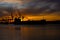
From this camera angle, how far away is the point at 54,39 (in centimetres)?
327

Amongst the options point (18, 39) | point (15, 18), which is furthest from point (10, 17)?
point (18, 39)

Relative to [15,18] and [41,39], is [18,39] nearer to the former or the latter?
[41,39]

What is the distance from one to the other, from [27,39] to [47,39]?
1.09 ft

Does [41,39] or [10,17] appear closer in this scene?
[41,39]

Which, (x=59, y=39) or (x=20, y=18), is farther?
(x=20, y=18)

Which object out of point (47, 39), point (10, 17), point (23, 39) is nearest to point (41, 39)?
point (47, 39)

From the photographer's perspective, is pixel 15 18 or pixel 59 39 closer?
pixel 59 39

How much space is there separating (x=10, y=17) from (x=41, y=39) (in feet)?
18.0

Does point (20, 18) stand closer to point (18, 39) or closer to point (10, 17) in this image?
point (10, 17)

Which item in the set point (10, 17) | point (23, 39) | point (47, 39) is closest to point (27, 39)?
point (23, 39)

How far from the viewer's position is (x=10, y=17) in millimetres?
8664

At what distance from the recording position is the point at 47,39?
329 centimetres

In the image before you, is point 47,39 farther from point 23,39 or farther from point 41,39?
point 23,39

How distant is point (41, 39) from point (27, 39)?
234mm
